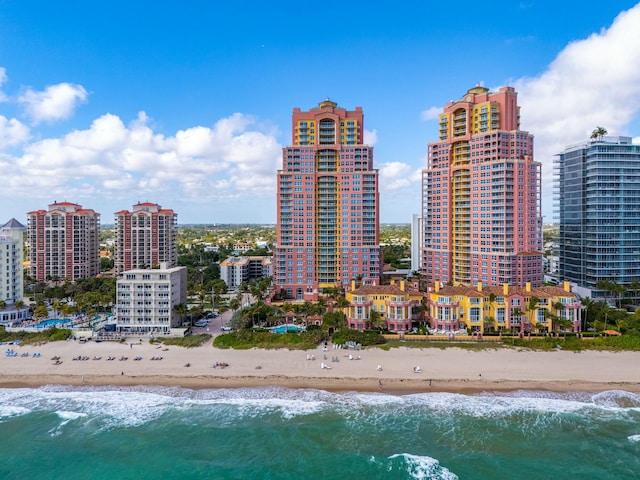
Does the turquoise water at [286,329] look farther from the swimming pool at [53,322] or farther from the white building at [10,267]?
the white building at [10,267]

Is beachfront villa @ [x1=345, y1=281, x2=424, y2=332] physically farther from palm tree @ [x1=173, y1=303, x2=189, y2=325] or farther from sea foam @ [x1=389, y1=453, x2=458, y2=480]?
sea foam @ [x1=389, y1=453, x2=458, y2=480]

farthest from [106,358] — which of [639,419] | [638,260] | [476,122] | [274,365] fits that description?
[638,260]

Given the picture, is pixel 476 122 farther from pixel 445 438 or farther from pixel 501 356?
pixel 445 438

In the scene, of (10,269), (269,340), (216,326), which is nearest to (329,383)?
(269,340)

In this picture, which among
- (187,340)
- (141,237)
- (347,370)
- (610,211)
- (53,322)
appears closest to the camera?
(347,370)

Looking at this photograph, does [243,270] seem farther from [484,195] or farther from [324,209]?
[484,195]

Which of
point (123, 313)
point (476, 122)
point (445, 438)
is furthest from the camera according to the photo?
point (476, 122)
